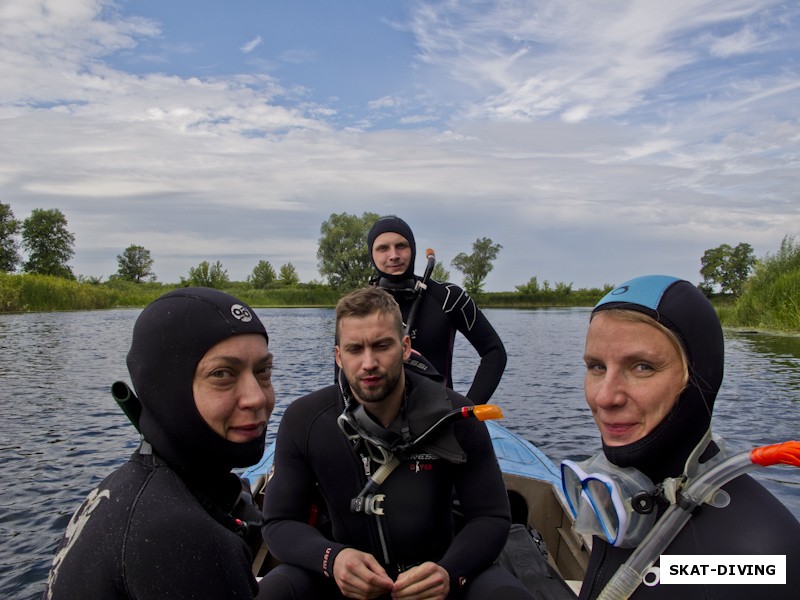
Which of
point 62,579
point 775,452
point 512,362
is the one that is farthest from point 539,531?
point 512,362

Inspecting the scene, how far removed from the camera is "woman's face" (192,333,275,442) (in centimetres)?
152

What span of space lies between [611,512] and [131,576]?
1.10 m

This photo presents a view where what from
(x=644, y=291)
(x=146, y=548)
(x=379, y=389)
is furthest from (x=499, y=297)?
(x=146, y=548)

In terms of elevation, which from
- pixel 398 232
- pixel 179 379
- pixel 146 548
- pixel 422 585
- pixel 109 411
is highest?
pixel 398 232

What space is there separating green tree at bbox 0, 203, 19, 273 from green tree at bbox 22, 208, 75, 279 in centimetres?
192

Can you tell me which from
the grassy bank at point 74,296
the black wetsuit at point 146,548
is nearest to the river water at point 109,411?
the black wetsuit at point 146,548

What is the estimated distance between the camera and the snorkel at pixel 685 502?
124cm

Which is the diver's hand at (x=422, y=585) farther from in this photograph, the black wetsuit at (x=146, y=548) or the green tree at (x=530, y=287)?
the green tree at (x=530, y=287)

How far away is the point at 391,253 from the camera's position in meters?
4.19

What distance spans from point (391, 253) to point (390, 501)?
6.27ft

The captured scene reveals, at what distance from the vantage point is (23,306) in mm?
42250

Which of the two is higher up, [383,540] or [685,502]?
[685,502]

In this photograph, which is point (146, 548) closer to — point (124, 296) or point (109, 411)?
point (109, 411)

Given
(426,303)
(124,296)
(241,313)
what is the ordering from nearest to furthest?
(241,313) < (426,303) < (124,296)
